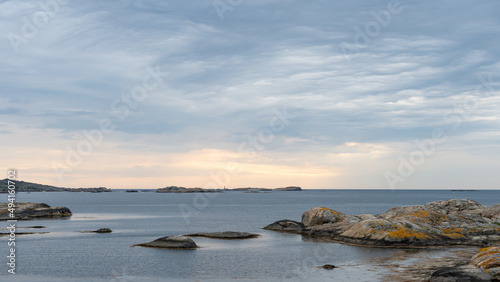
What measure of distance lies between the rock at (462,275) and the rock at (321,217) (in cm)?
2943

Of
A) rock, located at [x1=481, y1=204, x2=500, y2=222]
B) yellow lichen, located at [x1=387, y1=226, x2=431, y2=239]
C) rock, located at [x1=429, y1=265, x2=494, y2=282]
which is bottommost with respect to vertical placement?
rock, located at [x1=429, y1=265, x2=494, y2=282]

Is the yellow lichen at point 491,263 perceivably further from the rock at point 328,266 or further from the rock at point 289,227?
the rock at point 289,227

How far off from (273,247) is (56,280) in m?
20.3

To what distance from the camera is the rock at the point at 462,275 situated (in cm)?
2231

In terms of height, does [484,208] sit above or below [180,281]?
above

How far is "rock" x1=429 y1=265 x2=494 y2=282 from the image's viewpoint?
22.3 meters

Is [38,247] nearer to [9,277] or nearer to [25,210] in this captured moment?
[9,277]

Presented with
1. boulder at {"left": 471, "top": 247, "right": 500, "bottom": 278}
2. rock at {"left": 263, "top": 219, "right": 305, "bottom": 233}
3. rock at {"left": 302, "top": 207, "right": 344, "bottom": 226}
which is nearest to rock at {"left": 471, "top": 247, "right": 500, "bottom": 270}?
boulder at {"left": 471, "top": 247, "right": 500, "bottom": 278}

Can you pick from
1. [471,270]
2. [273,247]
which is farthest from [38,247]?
[471,270]

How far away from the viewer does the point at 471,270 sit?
2298 cm

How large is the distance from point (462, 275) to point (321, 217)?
3116 centimetres

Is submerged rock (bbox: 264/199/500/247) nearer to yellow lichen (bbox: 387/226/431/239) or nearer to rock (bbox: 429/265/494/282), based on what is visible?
yellow lichen (bbox: 387/226/431/239)

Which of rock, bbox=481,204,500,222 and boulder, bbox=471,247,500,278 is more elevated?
rock, bbox=481,204,500,222

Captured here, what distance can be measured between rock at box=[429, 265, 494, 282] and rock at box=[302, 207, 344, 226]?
96.5ft
